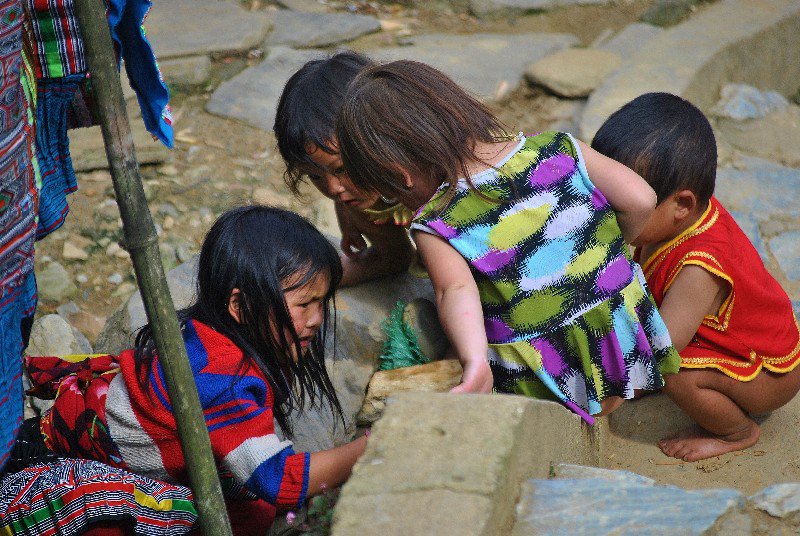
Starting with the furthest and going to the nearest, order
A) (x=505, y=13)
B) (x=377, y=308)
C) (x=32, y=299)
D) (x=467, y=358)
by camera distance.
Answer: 1. (x=505, y=13)
2. (x=377, y=308)
3. (x=467, y=358)
4. (x=32, y=299)

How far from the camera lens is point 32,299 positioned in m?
2.03

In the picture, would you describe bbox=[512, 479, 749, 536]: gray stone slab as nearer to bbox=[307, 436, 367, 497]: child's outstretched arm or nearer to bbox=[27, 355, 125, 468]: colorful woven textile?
bbox=[307, 436, 367, 497]: child's outstretched arm

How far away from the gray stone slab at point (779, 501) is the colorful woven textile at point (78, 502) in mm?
1283

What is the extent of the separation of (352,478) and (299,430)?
1.20 metres

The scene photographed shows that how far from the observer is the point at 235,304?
214 centimetres

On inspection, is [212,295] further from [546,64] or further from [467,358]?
[546,64]

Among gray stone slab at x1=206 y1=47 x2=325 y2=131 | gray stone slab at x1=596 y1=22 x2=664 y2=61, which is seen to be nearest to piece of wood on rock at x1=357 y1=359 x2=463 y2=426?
gray stone slab at x1=206 y1=47 x2=325 y2=131

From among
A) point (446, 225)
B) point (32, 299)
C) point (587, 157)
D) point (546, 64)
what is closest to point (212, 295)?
point (32, 299)

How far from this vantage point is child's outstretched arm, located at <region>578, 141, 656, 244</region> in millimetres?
2424

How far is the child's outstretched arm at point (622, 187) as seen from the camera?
2424 millimetres

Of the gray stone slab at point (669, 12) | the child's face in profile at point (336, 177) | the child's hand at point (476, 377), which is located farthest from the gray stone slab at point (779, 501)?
the gray stone slab at point (669, 12)

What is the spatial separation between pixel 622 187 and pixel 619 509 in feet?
3.45

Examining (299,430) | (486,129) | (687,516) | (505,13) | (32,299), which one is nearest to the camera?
(687,516)

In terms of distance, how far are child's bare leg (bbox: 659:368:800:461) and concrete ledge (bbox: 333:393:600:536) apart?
1.05 m
